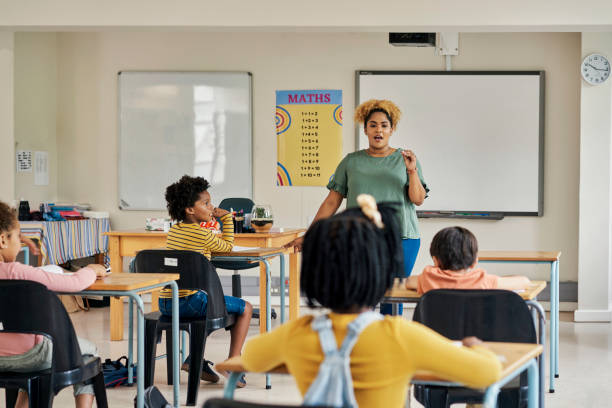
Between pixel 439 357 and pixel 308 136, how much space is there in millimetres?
5061

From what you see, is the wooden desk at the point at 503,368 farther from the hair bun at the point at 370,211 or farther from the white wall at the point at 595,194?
the white wall at the point at 595,194

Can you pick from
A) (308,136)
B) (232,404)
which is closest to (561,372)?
(308,136)

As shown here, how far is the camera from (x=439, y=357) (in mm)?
1380

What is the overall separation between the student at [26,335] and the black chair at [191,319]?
2.46 feet

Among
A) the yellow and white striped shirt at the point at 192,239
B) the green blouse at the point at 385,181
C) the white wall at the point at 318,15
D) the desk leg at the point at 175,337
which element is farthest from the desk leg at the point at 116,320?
the green blouse at the point at 385,181

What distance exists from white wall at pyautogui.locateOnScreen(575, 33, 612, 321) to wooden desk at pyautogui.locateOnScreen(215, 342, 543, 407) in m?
4.42

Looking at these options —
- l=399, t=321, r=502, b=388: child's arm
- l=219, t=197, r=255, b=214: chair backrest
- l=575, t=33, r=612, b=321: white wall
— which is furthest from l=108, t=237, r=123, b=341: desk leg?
l=399, t=321, r=502, b=388: child's arm

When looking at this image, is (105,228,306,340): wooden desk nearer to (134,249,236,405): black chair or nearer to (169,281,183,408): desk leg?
(134,249,236,405): black chair

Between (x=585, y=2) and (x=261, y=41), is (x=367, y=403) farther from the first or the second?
(x=261, y=41)

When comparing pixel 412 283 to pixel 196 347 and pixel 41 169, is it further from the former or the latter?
pixel 41 169

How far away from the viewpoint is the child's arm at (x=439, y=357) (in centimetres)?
138

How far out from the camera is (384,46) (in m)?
6.35

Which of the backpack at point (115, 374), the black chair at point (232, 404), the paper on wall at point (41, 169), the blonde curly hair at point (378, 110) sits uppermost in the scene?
the blonde curly hair at point (378, 110)

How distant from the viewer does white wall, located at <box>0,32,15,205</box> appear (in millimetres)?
5328
